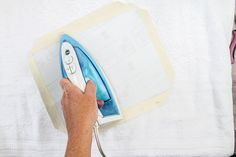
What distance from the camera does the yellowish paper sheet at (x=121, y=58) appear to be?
87 cm


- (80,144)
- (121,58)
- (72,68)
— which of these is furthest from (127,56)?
(80,144)

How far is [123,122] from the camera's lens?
0.88 m

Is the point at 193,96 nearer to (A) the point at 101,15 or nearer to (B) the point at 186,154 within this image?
(B) the point at 186,154

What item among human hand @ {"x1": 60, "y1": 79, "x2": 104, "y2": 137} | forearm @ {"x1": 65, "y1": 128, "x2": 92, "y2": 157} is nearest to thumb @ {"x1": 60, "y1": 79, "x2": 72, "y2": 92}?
human hand @ {"x1": 60, "y1": 79, "x2": 104, "y2": 137}

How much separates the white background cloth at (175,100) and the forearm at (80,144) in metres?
0.19

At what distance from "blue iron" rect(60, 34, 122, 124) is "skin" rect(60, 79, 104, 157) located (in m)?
0.07

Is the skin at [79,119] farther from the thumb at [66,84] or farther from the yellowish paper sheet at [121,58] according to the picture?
the yellowish paper sheet at [121,58]

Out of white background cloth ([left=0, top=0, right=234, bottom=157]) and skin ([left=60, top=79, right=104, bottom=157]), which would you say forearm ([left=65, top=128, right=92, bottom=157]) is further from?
white background cloth ([left=0, top=0, right=234, bottom=157])

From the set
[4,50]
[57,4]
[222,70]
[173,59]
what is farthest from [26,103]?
[222,70]

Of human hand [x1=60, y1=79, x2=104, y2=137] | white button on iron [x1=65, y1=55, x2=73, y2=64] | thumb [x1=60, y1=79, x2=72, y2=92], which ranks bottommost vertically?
human hand [x1=60, y1=79, x2=104, y2=137]

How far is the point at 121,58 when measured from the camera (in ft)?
2.85

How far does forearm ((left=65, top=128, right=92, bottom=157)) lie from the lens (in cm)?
69

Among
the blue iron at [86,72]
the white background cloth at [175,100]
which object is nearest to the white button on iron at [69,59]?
the blue iron at [86,72]

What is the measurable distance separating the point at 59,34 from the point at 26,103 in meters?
0.18
